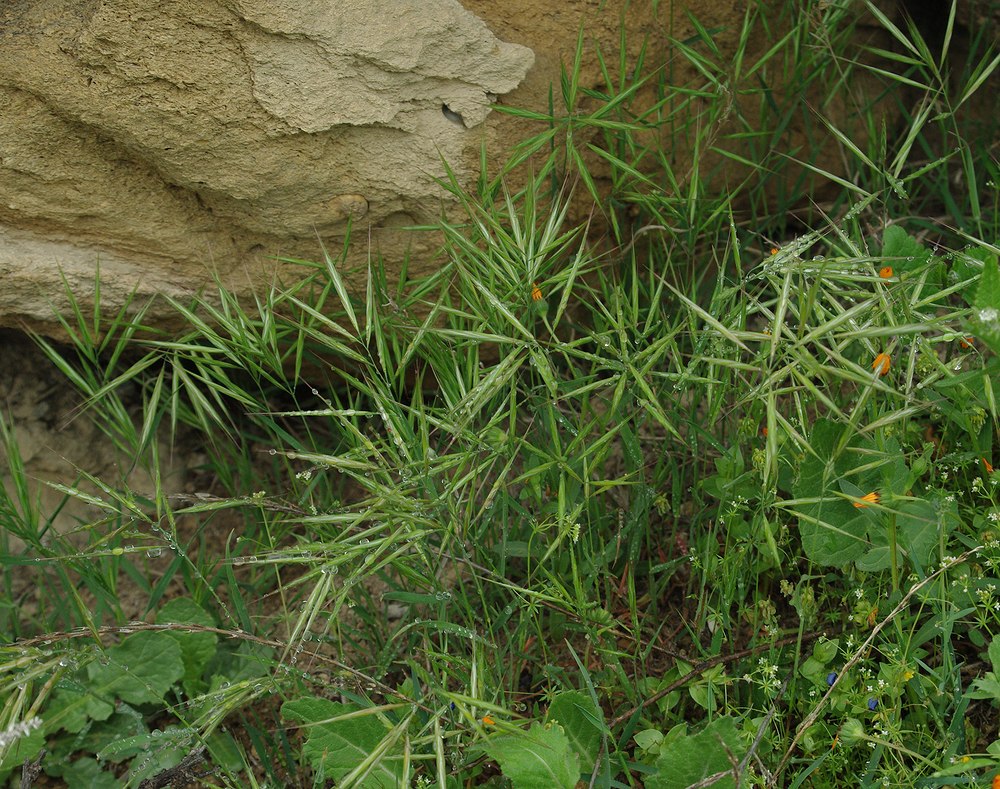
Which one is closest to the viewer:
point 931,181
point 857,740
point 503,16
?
point 857,740

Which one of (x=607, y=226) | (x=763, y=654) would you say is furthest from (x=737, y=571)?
(x=607, y=226)

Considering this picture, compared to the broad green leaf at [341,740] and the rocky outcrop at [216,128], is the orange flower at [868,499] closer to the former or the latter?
the broad green leaf at [341,740]

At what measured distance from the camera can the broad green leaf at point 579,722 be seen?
1.46 meters

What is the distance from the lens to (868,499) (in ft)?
4.79

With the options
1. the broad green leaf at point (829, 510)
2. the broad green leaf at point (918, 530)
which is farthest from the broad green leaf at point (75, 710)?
the broad green leaf at point (918, 530)

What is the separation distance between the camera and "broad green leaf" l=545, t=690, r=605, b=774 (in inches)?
57.6

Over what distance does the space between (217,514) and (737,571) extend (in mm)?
1189

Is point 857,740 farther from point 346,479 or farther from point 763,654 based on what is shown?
point 346,479

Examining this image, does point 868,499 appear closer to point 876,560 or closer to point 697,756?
point 876,560

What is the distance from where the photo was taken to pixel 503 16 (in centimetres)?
196

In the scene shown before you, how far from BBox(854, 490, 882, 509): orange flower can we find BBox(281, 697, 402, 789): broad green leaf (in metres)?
0.75

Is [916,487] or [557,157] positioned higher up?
[557,157]

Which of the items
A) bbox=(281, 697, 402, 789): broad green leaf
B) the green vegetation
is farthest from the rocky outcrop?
bbox=(281, 697, 402, 789): broad green leaf

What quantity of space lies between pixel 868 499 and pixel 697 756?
0.43 metres
